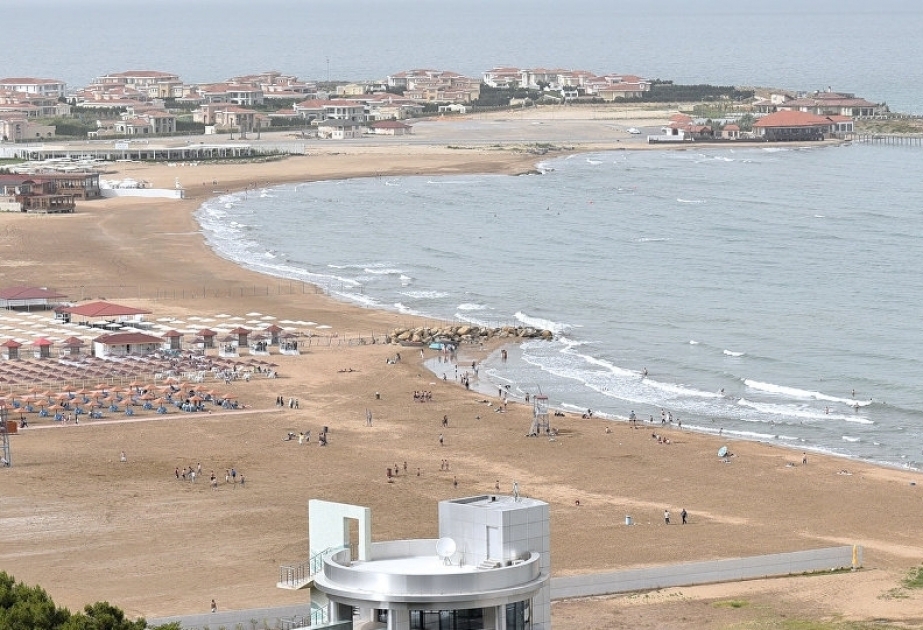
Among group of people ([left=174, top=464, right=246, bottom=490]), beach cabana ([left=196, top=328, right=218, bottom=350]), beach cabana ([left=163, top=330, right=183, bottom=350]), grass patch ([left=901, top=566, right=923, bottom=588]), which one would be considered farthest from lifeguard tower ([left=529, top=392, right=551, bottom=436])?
grass patch ([left=901, top=566, right=923, bottom=588])

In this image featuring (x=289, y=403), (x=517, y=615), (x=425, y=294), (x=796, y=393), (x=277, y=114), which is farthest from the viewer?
(x=277, y=114)

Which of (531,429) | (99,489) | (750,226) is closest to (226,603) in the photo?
(99,489)

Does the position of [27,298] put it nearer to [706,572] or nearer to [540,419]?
[540,419]

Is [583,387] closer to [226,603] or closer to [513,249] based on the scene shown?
[226,603]

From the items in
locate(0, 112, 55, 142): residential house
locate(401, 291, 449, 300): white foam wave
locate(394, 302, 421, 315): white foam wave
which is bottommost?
locate(401, 291, 449, 300): white foam wave

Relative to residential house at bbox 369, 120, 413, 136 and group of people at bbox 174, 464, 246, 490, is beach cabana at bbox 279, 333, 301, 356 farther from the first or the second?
residential house at bbox 369, 120, 413, 136

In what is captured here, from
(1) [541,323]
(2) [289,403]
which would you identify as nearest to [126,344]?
(2) [289,403]
